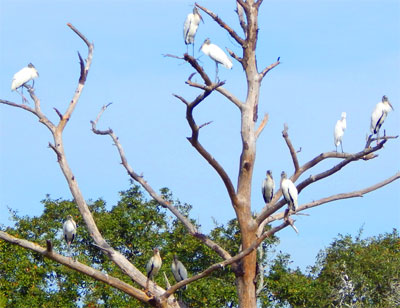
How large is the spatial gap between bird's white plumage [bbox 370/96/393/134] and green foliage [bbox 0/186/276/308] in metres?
9.66

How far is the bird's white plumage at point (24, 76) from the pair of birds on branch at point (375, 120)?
15.1 feet

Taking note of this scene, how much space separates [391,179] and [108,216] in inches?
588

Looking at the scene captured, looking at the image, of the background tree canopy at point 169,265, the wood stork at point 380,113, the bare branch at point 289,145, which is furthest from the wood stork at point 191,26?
the background tree canopy at point 169,265

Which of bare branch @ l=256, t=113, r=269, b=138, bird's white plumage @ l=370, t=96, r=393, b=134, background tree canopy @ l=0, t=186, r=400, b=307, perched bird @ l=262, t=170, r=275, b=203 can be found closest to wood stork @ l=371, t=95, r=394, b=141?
bird's white plumage @ l=370, t=96, r=393, b=134

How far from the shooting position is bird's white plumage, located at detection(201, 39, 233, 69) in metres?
13.7

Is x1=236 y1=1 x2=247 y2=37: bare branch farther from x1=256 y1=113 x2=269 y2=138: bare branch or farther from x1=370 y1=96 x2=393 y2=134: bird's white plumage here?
x1=370 y1=96 x2=393 y2=134: bird's white plumage

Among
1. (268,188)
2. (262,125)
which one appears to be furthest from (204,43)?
(268,188)

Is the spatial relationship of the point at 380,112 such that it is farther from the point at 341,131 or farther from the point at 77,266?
the point at 77,266

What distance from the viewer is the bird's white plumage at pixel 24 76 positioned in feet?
47.7

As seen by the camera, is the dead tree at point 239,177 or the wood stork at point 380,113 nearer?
the dead tree at point 239,177

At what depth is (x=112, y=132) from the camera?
550 inches

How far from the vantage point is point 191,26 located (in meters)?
13.9

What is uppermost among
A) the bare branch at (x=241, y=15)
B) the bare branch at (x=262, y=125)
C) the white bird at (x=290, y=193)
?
the bare branch at (x=241, y=15)

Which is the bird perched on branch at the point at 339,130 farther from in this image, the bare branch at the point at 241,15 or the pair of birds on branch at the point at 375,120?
the bare branch at the point at 241,15
